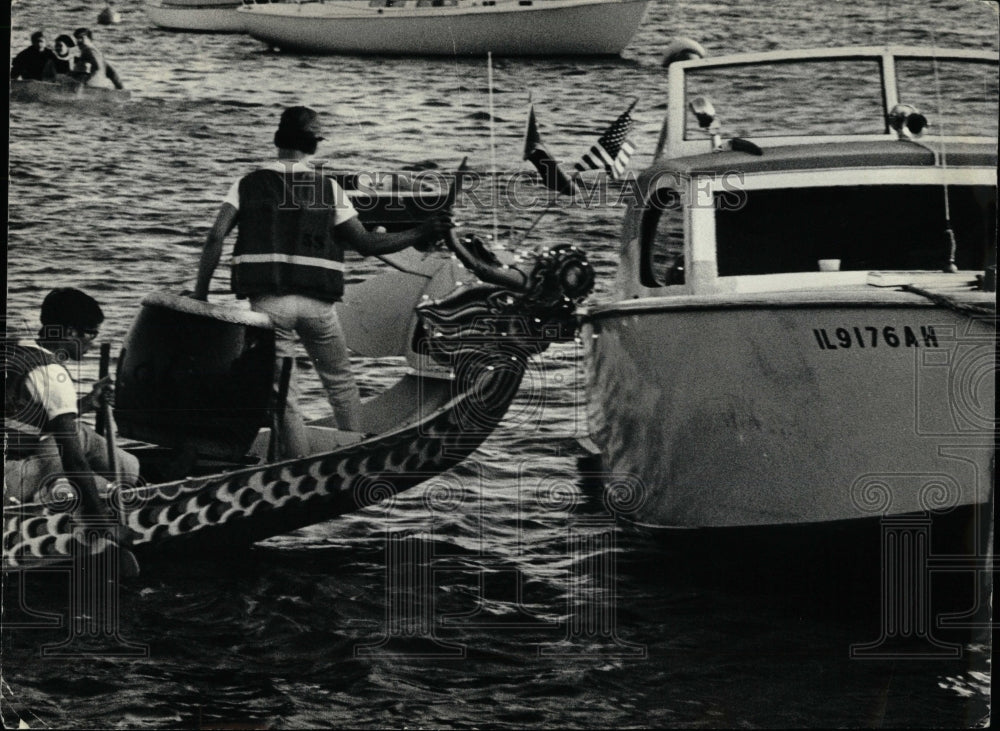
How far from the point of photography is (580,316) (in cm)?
533

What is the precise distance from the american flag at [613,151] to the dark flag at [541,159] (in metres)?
0.07

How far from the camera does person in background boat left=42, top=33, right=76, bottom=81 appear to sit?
532 cm

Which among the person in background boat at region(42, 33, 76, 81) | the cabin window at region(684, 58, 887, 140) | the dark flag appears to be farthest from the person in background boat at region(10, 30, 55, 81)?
the cabin window at region(684, 58, 887, 140)

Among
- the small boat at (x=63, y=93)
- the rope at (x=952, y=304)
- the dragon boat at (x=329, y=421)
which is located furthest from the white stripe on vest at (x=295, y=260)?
the rope at (x=952, y=304)

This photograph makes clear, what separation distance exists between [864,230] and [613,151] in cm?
88

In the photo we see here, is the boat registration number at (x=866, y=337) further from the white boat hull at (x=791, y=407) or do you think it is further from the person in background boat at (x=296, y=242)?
the person in background boat at (x=296, y=242)

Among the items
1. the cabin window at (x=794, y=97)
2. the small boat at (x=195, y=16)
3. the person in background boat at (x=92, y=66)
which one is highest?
the small boat at (x=195, y=16)

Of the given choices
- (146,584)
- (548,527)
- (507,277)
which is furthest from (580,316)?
(146,584)

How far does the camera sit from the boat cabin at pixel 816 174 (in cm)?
538

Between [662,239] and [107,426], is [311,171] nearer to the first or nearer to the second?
[107,426]

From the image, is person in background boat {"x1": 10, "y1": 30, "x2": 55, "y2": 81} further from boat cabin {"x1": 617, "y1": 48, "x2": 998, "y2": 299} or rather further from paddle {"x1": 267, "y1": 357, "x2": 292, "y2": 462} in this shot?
boat cabin {"x1": 617, "y1": 48, "x2": 998, "y2": 299}

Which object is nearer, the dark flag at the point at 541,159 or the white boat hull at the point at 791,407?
the white boat hull at the point at 791,407

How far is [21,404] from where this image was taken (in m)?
5.29

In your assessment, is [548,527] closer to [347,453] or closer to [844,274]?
[347,453]
